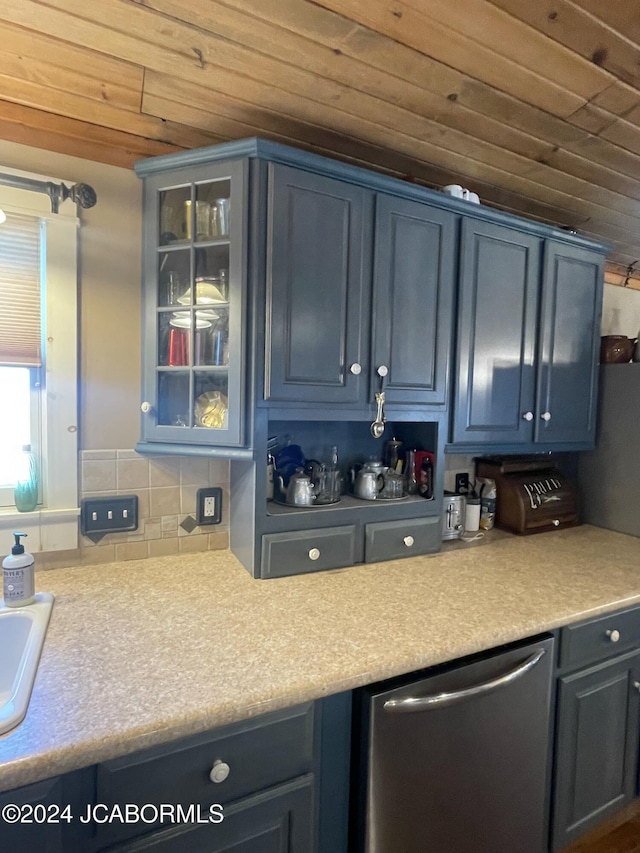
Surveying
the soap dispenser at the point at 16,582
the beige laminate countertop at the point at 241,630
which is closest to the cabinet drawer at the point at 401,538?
the beige laminate countertop at the point at 241,630

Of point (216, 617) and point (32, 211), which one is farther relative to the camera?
point (32, 211)

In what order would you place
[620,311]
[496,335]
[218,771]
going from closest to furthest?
[218,771]
[496,335]
[620,311]

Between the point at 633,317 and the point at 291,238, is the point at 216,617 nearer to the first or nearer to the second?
the point at 291,238

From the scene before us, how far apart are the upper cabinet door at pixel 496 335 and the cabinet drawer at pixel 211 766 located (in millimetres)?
1077

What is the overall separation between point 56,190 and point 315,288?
801 millimetres

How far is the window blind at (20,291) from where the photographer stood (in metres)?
1.29

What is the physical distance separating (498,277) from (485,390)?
1.36 feet

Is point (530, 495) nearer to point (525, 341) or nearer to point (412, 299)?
point (525, 341)

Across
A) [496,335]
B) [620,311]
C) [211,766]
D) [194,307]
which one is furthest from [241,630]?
[620,311]

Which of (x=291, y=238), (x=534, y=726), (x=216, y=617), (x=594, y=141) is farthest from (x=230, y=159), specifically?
(x=534, y=726)

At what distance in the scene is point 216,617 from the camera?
113 cm

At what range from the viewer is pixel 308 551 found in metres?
1.40

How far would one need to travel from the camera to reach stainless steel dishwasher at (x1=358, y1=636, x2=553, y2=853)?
3.27ft

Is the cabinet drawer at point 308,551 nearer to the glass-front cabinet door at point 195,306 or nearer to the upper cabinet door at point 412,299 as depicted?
the glass-front cabinet door at point 195,306
